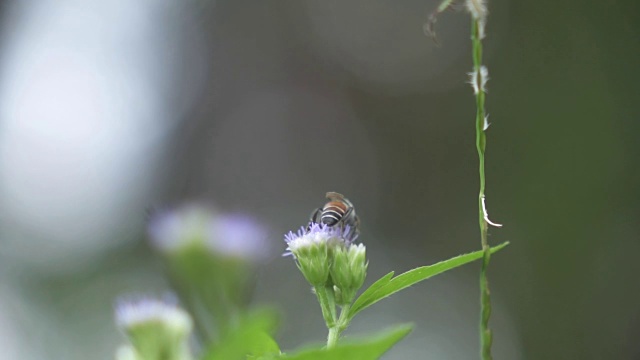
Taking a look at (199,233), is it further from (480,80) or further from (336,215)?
(336,215)

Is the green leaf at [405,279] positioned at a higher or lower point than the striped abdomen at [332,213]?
lower

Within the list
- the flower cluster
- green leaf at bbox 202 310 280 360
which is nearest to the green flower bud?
the flower cluster

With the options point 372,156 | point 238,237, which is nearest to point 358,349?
point 238,237

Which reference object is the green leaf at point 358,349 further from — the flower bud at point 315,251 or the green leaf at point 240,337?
the flower bud at point 315,251

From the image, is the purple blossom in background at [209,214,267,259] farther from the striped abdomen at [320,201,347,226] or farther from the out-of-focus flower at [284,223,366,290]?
the striped abdomen at [320,201,347,226]

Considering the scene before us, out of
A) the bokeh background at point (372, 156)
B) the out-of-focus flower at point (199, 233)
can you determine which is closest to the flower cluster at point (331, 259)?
the out-of-focus flower at point (199, 233)

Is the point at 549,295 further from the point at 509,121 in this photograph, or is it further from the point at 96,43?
the point at 96,43
